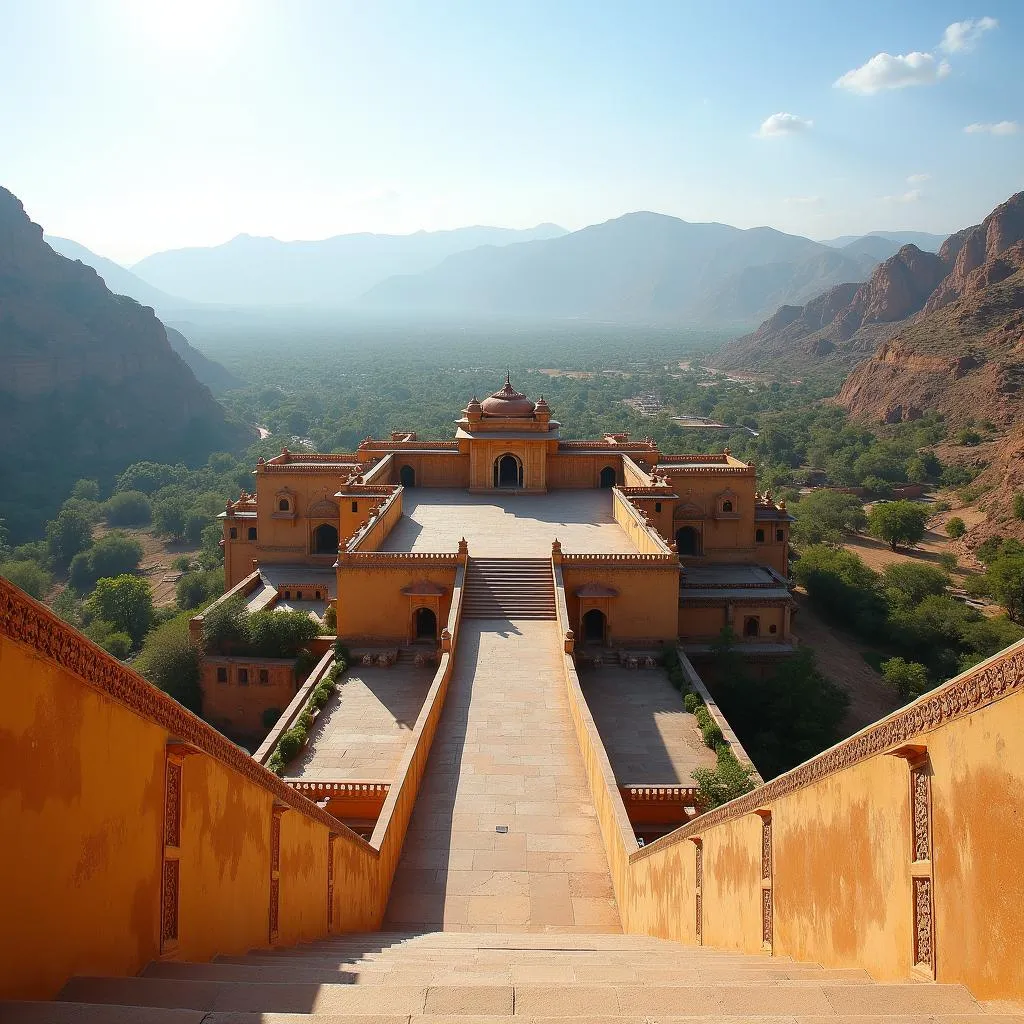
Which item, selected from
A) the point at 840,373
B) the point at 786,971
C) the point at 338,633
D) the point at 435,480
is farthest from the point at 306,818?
the point at 840,373

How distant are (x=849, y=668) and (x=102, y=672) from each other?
26.0m

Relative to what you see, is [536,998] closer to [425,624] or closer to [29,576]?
[425,624]

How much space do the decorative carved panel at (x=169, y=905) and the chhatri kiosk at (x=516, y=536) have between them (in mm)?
15195

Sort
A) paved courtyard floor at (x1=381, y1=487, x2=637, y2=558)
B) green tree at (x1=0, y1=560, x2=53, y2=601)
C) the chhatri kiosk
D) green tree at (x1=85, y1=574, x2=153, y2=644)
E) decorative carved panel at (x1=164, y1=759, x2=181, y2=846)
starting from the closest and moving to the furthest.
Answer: decorative carved panel at (x1=164, y1=759, x2=181, y2=846) → the chhatri kiosk → paved courtyard floor at (x1=381, y1=487, x2=637, y2=558) → green tree at (x1=85, y1=574, x2=153, y2=644) → green tree at (x1=0, y1=560, x2=53, y2=601)

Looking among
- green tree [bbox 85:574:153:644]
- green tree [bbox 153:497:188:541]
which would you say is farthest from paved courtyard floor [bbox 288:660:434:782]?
green tree [bbox 153:497:188:541]

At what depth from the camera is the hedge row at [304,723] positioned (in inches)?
645

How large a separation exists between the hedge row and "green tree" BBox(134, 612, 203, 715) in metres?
4.19

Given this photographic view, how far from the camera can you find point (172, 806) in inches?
243

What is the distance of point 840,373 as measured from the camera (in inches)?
4899

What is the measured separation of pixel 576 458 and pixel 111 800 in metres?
27.5

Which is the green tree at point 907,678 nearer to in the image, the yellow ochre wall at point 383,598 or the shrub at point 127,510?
the yellow ochre wall at point 383,598

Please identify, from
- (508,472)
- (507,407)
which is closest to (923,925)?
(508,472)

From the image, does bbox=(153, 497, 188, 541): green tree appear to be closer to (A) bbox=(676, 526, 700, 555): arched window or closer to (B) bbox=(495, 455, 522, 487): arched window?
(B) bbox=(495, 455, 522, 487): arched window

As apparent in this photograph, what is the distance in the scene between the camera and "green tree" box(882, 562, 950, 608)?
3312 centimetres
